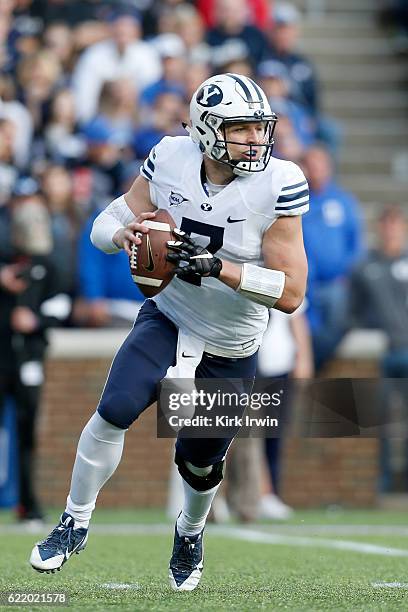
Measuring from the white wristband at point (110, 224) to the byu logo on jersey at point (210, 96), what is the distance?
489mm

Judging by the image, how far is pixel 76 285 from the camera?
959 cm

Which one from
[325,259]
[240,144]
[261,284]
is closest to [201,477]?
[261,284]

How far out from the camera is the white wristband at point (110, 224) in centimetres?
504

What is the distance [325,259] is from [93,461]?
509 cm

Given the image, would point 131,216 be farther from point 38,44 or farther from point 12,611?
point 38,44

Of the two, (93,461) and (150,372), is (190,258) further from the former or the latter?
(93,461)

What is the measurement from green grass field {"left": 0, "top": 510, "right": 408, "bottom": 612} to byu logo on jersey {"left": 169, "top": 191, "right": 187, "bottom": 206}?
1325mm

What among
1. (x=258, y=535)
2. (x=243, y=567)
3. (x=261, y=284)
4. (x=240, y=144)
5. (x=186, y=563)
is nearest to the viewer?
(x=261, y=284)

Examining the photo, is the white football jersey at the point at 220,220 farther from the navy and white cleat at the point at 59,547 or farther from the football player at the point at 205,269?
the navy and white cleat at the point at 59,547

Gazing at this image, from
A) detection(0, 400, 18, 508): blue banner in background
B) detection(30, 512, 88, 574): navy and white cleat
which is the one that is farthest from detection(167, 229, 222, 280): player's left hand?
detection(0, 400, 18, 508): blue banner in background

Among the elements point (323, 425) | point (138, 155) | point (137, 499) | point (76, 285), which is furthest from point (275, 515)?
point (323, 425)

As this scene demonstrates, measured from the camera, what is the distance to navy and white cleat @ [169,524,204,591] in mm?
5078

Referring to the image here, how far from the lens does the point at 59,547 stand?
191 inches

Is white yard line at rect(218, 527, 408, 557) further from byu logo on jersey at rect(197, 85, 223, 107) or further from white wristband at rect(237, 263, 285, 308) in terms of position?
byu logo on jersey at rect(197, 85, 223, 107)
